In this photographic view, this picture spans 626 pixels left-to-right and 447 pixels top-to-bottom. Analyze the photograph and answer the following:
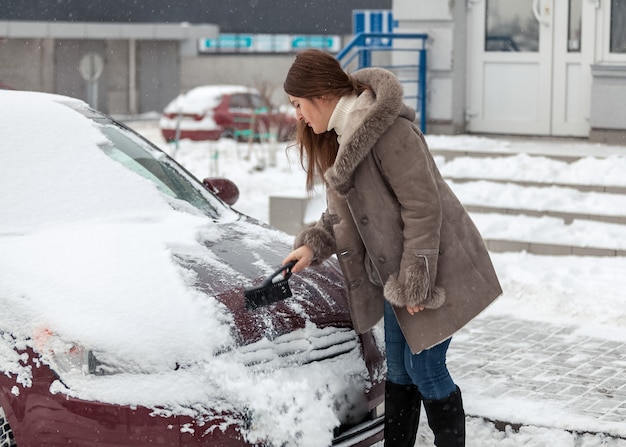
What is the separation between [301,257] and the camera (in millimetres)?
4168

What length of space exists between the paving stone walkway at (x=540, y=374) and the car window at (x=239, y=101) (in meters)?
17.1

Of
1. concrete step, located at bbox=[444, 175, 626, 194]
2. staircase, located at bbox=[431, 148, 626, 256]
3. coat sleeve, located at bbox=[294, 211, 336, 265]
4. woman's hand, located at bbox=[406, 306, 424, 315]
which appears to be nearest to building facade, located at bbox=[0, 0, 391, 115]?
concrete step, located at bbox=[444, 175, 626, 194]

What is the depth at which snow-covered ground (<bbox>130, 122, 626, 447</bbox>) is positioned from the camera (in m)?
6.77

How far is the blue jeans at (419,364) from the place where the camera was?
4074mm

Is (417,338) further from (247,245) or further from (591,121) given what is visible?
(591,121)

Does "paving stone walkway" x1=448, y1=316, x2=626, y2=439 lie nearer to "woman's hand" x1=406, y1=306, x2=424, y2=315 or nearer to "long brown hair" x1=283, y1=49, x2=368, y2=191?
"woman's hand" x1=406, y1=306, x2=424, y2=315

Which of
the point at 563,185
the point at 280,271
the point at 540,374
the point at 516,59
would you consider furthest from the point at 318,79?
the point at 516,59

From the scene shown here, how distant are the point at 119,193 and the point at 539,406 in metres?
2.31

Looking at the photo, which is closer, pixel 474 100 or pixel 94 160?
pixel 94 160

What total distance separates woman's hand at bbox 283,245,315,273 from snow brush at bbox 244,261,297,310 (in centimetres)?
2

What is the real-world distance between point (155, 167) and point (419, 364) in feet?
6.38

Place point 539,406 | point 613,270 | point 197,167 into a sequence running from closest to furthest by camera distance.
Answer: point 539,406
point 613,270
point 197,167

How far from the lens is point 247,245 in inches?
188

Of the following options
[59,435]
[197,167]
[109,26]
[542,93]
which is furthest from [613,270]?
[109,26]
